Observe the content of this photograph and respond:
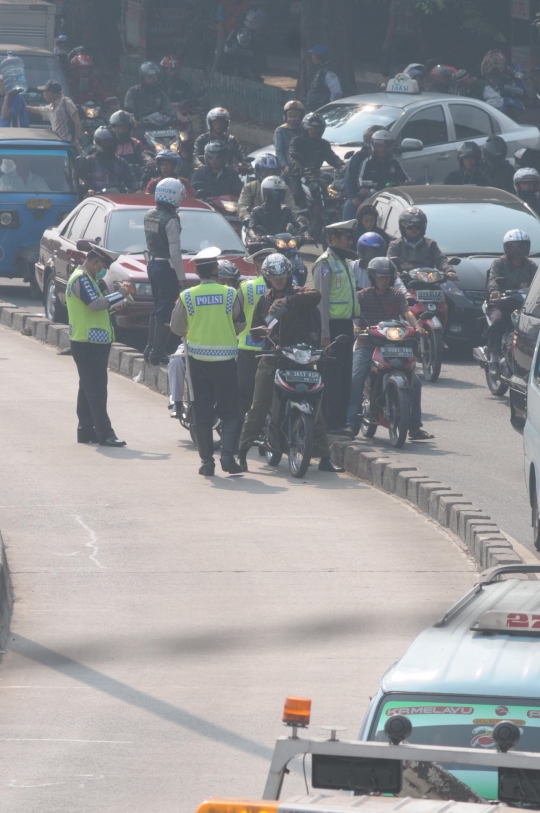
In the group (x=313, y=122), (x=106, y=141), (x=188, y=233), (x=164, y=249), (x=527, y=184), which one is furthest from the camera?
(x=313, y=122)

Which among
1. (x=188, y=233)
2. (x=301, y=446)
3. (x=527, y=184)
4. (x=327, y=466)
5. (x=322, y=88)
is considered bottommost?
(x=327, y=466)

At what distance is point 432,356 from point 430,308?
54 cm

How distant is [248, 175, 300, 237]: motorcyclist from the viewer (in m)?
18.5

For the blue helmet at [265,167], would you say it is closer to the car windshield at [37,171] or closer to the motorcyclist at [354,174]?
the motorcyclist at [354,174]

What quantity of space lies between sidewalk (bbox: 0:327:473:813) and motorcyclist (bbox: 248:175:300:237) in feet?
18.5

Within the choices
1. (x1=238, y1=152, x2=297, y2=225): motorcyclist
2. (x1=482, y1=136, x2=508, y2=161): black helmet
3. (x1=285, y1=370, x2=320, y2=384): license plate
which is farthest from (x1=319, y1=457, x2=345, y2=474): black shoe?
(x1=482, y1=136, x2=508, y2=161): black helmet

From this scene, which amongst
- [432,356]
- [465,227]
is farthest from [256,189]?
[432,356]

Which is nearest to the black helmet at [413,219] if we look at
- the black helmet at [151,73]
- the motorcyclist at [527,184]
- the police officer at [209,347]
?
the motorcyclist at [527,184]

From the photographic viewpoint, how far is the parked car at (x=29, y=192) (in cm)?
2083

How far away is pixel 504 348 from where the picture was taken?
15.2 metres

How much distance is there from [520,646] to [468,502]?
609 cm

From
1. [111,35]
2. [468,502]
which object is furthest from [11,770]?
[111,35]

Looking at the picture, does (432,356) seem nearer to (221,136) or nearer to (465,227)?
(465,227)

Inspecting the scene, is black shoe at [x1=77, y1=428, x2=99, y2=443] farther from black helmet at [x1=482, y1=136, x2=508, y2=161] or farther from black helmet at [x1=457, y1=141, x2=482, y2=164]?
black helmet at [x1=482, y1=136, x2=508, y2=161]
